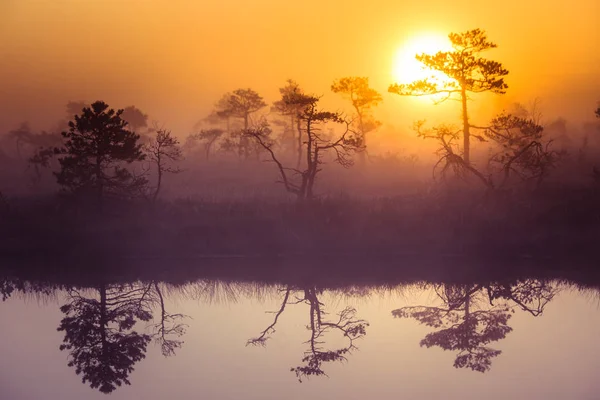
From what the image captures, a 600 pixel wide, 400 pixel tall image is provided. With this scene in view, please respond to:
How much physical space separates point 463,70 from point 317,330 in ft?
85.9

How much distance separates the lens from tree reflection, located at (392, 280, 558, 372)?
17281 mm

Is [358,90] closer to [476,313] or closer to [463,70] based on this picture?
[463,70]

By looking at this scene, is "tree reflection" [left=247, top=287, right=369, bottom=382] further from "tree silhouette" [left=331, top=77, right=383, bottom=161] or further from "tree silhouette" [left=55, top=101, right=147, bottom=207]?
"tree silhouette" [left=331, top=77, right=383, bottom=161]

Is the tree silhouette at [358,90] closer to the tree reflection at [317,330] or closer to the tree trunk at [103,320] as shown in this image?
the tree reflection at [317,330]

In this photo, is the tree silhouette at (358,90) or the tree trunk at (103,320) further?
the tree silhouette at (358,90)

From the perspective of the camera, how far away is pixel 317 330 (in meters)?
20.0

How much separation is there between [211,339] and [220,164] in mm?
46124

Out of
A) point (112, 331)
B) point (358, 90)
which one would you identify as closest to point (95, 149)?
point (112, 331)

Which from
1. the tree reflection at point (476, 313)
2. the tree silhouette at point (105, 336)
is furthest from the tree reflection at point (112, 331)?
the tree reflection at point (476, 313)

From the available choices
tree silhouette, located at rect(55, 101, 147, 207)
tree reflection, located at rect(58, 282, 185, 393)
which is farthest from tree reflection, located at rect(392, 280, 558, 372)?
tree silhouette, located at rect(55, 101, 147, 207)

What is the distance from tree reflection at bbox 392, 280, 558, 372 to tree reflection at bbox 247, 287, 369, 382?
1980 mm

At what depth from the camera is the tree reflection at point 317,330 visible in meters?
16.7

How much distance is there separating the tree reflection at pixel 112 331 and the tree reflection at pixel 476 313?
815cm

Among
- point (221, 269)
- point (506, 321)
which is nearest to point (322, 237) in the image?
point (221, 269)
